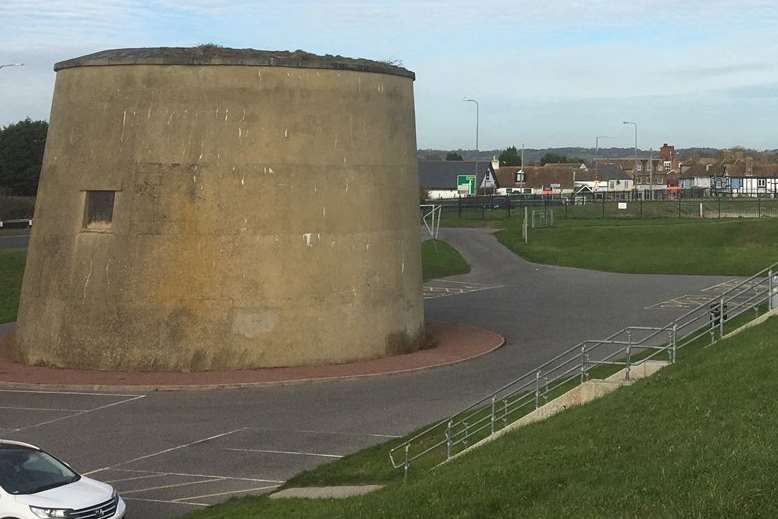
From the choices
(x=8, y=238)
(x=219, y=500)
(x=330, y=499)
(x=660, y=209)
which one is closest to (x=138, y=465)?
(x=219, y=500)

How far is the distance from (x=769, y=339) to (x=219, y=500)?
924 cm

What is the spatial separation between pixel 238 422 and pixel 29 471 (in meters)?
8.18

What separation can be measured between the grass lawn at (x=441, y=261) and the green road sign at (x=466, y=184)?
42074 mm

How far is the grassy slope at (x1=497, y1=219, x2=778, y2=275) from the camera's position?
5519 cm

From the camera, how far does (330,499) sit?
52.0ft

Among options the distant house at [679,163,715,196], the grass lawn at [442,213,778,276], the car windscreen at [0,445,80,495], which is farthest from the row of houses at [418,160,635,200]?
the car windscreen at [0,445,80,495]

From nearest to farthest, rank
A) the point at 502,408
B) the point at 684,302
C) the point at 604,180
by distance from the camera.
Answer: the point at 502,408, the point at 684,302, the point at 604,180

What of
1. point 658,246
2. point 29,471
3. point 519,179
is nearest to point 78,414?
point 29,471

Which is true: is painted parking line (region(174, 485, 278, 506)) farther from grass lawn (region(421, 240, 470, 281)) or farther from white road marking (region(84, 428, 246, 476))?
grass lawn (region(421, 240, 470, 281))

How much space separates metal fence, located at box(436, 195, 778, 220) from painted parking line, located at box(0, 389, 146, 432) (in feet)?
177

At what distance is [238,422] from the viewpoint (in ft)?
75.6

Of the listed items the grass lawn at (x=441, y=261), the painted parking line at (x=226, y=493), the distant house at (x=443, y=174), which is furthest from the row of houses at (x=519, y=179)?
the painted parking line at (x=226, y=493)

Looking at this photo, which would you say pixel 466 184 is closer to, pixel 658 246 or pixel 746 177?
pixel 658 246

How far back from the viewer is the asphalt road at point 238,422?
18.7 meters
